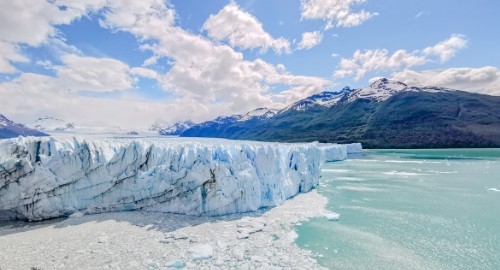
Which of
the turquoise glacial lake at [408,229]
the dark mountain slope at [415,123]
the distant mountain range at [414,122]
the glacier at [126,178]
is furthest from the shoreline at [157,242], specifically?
the dark mountain slope at [415,123]

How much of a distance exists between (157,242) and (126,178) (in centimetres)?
582

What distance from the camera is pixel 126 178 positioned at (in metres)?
15.6

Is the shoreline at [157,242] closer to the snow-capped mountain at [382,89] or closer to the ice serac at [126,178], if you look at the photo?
the ice serac at [126,178]

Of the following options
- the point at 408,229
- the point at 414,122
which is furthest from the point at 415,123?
the point at 408,229

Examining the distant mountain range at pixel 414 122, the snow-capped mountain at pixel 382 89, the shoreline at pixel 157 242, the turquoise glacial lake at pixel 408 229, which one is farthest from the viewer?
the snow-capped mountain at pixel 382 89

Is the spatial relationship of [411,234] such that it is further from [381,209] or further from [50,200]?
[50,200]

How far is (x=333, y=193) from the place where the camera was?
816 inches

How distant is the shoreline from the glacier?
30.8 inches

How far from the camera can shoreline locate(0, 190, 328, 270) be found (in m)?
9.49

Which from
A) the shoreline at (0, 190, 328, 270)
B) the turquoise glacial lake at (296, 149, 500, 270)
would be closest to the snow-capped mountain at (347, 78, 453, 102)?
the turquoise glacial lake at (296, 149, 500, 270)

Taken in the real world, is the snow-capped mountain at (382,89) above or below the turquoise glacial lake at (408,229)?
above

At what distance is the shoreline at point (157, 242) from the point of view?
9.49 meters

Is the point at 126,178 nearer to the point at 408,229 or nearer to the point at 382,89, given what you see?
the point at 408,229

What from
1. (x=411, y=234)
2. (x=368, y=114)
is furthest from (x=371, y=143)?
(x=411, y=234)
